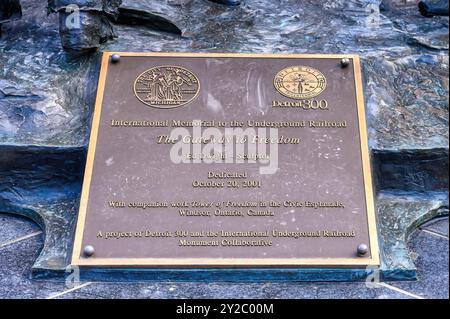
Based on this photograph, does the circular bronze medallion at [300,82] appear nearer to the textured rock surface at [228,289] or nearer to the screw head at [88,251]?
the textured rock surface at [228,289]

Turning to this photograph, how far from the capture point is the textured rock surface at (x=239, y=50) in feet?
13.5

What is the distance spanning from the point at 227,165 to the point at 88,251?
0.93 meters

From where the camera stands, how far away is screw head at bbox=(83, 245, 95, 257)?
3582mm

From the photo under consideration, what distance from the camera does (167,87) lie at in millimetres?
4219

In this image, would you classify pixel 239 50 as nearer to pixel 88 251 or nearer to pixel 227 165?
pixel 227 165

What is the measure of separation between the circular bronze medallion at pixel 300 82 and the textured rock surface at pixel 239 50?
31cm

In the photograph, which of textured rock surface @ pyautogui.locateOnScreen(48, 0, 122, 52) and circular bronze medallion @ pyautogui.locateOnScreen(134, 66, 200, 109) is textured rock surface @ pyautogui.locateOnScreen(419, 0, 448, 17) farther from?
textured rock surface @ pyautogui.locateOnScreen(48, 0, 122, 52)

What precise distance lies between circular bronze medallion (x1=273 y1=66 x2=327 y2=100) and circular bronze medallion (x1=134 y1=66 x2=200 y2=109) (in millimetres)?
526

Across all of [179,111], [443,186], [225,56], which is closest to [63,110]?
[179,111]

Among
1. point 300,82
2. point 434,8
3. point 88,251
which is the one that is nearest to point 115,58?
point 300,82

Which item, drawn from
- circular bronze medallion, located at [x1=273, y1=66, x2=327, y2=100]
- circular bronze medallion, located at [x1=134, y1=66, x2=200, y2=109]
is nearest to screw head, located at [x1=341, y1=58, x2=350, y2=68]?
circular bronze medallion, located at [x1=273, y1=66, x2=327, y2=100]

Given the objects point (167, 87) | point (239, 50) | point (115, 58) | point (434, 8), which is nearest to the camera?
point (167, 87)

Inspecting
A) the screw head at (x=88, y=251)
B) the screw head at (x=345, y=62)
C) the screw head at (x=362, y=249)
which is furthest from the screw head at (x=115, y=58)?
the screw head at (x=362, y=249)

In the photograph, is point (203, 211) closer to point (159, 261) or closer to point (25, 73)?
point (159, 261)
